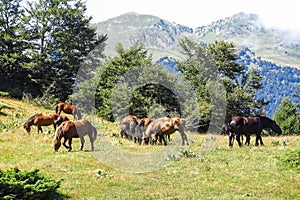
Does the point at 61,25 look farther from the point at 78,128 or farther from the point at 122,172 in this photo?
the point at 122,172

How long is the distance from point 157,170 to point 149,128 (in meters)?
7.49

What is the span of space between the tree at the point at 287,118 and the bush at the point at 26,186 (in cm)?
6710

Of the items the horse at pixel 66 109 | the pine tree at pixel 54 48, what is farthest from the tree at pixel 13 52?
the horse at pixel 66 109

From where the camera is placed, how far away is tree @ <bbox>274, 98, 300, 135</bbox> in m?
73.3

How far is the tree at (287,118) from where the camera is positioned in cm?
7334

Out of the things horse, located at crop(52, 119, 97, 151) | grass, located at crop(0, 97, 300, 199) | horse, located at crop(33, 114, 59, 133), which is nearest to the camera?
grass, located at crop(0, 97, 300, 199)

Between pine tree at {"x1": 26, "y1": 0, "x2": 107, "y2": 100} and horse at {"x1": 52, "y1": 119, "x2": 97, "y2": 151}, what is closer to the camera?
Answer: horse at {"x1": 52, "y1": 119, "x2": 97, "y2": 151}

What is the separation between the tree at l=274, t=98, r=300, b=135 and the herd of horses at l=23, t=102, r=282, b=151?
174 feet

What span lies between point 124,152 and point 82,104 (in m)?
22.2

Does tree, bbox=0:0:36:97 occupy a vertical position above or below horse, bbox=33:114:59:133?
above

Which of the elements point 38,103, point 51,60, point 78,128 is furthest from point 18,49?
point 78,128

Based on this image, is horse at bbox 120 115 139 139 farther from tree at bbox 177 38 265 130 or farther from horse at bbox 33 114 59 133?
tree at bbox 177 38 265 130

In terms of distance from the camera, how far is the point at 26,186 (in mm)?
10148

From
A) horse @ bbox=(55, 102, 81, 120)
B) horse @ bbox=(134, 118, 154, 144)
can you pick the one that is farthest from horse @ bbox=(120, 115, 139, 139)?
horse @ bbox=(55, 102, 81, 120)
